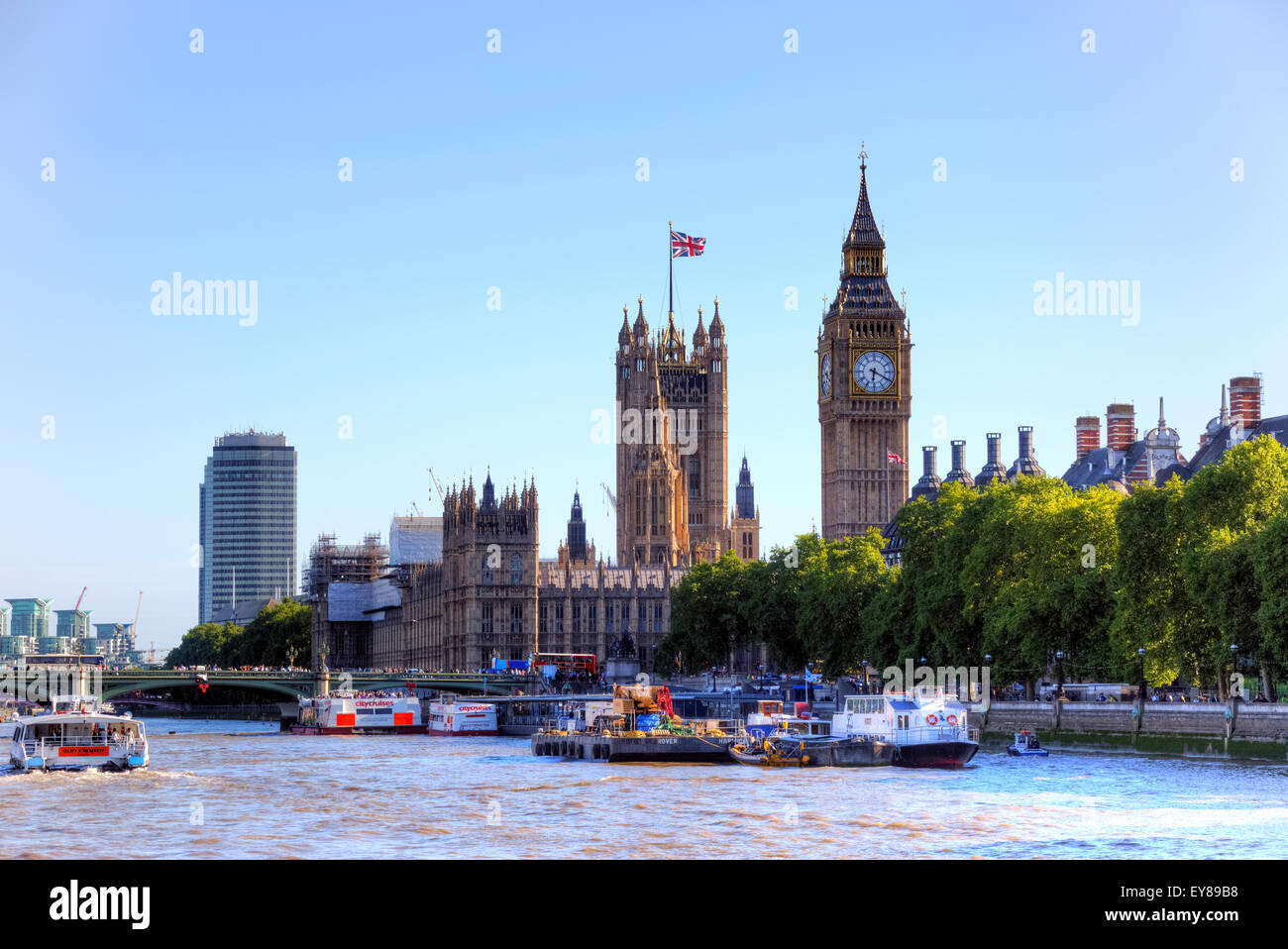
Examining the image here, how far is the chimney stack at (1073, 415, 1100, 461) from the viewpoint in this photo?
150 m

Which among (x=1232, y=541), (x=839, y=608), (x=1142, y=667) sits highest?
(x=1232, y=541)

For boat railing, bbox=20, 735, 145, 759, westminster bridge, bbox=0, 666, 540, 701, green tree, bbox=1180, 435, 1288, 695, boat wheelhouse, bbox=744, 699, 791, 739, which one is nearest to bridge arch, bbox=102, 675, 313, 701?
westminster bridge, bbox=0, 666, 540, 701

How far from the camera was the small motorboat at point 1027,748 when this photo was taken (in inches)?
3063

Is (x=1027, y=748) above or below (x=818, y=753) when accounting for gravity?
above

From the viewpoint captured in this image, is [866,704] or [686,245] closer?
[866,704]

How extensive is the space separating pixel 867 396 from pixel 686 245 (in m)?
22.8

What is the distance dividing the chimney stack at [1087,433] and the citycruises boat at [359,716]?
56.2 meters

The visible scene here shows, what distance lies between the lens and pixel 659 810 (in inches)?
2112

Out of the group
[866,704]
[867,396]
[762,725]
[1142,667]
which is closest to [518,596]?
[867,396]

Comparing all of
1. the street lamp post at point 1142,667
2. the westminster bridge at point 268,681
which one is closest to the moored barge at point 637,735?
the street lamp post at point 1142,667

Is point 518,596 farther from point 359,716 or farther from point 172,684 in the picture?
point 172,684

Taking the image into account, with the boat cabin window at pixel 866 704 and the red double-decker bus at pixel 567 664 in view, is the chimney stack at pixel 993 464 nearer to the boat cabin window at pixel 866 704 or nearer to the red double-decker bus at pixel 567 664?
the red double-decker bus at pixel 567 664

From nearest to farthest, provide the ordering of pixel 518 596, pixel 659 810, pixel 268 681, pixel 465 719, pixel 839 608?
pixel 659 810 → pixel 839 608 → pixel 465 719 → pixel 268 681 → pixel 518 596
